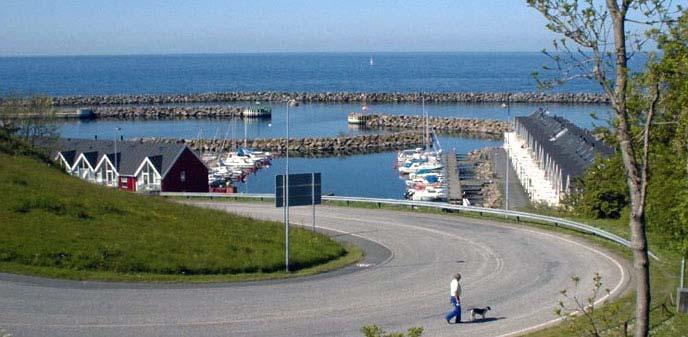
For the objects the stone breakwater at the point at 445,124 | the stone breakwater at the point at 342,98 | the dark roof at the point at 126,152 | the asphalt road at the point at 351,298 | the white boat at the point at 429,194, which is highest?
the stone breakwater at the point at 342,98

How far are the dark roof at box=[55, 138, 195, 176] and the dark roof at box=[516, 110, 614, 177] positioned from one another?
20.4 meters

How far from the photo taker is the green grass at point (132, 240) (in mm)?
20484

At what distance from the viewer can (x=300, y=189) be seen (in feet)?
73.7

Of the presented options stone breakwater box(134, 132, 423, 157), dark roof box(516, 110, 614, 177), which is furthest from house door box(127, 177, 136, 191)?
stone breakwater box(134, 132, 423, 157)

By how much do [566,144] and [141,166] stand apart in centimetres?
2424

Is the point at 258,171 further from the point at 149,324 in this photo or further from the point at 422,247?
the point at 149,324

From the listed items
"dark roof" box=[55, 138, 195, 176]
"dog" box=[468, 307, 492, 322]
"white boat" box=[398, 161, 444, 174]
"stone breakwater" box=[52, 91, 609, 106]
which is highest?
"stone breakwater" box=[52, 91, 609, 106]

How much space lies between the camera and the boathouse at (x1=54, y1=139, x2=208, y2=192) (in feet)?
151

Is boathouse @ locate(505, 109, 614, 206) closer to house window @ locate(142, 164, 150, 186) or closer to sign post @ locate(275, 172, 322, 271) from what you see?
sign post @ locate(275, 172, 322, 271)

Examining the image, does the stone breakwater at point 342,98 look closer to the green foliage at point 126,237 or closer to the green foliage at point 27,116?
the green foliage at point 27,116

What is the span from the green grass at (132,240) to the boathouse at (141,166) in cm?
1668

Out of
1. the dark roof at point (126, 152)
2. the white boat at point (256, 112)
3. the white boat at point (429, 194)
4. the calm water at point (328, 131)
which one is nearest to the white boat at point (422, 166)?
the calm water at point (328, 131)

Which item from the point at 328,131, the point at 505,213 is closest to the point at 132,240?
the point at 505,213

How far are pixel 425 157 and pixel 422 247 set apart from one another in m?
43.8
